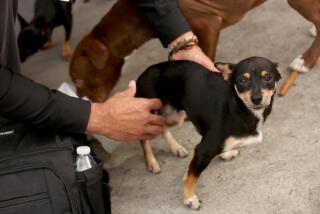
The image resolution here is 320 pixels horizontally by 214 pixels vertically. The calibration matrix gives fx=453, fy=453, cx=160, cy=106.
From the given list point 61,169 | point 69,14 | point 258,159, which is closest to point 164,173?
point 258,159

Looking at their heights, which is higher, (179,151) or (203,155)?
(203,155)

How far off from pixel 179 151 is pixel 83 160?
0.66 m

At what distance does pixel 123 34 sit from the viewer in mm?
1922

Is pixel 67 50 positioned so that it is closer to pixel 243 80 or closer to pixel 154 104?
pixel 154 104

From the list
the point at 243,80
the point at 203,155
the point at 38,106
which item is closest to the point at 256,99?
the point at 243,80

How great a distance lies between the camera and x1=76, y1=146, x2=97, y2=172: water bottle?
1.24 m

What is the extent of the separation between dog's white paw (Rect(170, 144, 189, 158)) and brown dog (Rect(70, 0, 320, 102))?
43 cm

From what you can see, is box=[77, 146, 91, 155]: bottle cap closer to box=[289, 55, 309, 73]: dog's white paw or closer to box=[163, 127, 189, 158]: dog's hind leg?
box=[163, 127, 189, 158]: dog's hind leg

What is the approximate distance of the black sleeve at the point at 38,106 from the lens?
4.03ft

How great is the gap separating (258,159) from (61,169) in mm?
860

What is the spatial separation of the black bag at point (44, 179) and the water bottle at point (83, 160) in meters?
0.02

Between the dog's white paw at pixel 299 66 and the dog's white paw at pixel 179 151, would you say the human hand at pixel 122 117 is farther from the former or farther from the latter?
the dog's white paw at pixel 299 66

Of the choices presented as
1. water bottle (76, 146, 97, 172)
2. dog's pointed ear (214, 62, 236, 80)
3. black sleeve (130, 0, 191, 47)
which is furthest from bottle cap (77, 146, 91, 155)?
black sleeve (130, 0, 191, 47)

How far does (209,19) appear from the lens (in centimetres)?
193
